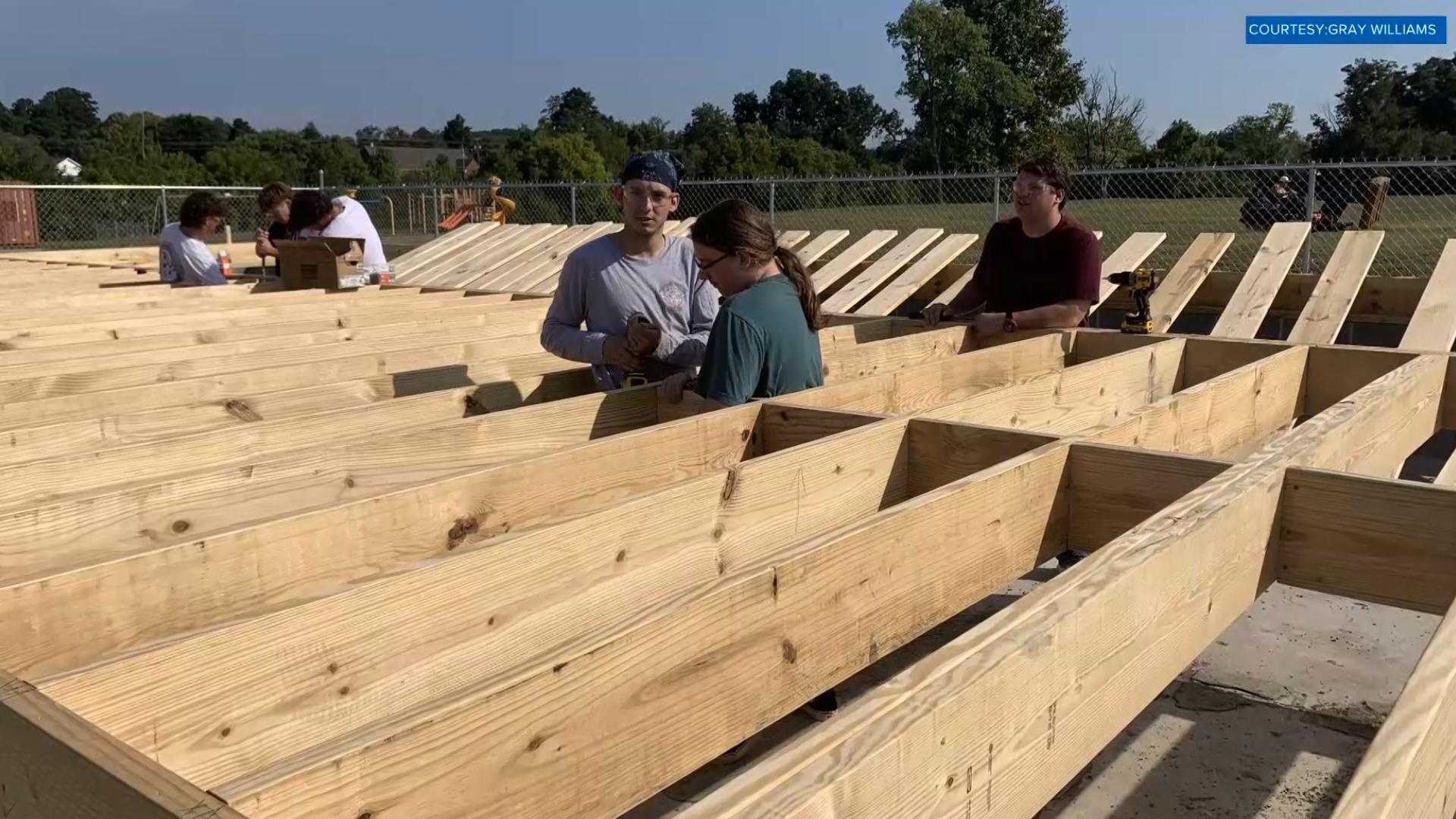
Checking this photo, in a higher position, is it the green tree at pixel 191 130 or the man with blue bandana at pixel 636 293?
the green tree at pixel 191 130

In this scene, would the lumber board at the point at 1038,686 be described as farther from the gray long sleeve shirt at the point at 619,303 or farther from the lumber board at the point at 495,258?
the lumber board at the point at 495,258

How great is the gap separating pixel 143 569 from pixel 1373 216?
9968 millimetres

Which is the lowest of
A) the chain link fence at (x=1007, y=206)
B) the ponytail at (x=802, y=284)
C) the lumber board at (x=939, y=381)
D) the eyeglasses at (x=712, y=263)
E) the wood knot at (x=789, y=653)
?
the wood knot at (x=789, y=653)

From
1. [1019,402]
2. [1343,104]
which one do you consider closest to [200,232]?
[1019,402]

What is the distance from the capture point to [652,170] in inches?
171

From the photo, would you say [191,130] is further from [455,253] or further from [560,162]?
[455,253]

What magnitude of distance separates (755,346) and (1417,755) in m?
2.43

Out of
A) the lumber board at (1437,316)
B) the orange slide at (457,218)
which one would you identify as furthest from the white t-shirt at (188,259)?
the orange slide at (457,218)

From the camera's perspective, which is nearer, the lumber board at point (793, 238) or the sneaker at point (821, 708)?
the sneaker at point (821, 708)

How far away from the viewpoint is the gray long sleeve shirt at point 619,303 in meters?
4.26

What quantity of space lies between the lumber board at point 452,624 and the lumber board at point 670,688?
71 mm

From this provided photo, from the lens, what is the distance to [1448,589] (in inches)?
103

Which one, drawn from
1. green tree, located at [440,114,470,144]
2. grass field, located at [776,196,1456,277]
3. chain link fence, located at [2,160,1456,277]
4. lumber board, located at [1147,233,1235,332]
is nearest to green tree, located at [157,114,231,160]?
green tree, located at [440,114,470,144]

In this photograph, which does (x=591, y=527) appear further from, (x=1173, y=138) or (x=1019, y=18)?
(x=1019, y=18)
